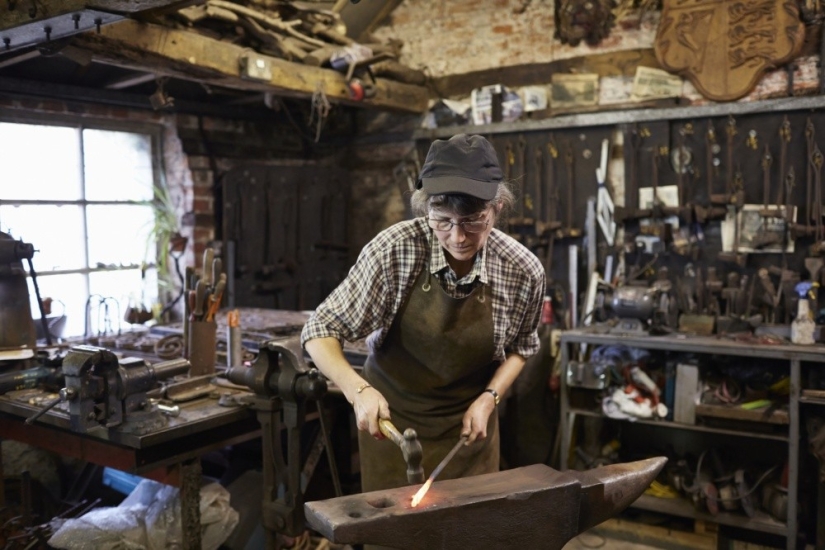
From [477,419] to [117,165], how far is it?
11.4ft

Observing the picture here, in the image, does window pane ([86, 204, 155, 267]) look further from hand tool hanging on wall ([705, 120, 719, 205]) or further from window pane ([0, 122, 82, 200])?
hand tool hanging on wall ([705, 120, 719, 205])

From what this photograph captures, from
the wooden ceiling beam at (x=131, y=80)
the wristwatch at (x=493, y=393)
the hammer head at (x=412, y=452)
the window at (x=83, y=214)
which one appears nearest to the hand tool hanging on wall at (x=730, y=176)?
the wristwatch at (x=493, y=393)

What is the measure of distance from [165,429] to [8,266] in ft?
4.06

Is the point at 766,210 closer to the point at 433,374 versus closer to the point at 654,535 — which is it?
the point at 654,535

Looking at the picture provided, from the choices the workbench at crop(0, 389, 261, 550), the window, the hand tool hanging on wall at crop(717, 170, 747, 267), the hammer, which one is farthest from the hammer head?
the hand tool hanging on wall at crop(717, 170, 747, 267)

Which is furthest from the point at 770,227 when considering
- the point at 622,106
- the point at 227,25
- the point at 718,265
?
the point at 227,25

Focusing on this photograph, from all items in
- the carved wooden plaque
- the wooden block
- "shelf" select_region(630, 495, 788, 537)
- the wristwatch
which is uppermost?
the carved wooden plaque

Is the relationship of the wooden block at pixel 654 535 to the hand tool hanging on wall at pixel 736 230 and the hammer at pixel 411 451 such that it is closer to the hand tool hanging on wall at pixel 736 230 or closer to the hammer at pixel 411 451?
the hand tool hanging on wall at pixel 736 230

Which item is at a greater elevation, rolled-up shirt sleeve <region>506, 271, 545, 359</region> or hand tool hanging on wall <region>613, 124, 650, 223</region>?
hand tool hanging on wall <region>613, 124, 650, 223</region>

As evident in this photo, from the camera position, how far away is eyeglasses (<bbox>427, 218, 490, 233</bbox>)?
6.69ft

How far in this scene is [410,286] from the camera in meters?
2.32

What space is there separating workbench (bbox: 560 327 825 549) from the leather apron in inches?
61.2

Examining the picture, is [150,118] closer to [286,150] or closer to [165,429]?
[286,150]

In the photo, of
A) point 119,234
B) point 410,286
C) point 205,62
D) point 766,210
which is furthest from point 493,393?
point 119,234
